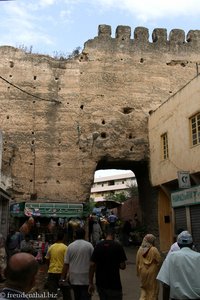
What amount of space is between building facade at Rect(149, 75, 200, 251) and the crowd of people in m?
5.21

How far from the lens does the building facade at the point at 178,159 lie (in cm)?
1095

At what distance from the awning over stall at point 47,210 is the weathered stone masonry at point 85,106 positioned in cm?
75

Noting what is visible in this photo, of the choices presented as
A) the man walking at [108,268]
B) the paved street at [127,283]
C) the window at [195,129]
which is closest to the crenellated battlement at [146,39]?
the window at [195,129]

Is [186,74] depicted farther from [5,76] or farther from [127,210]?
[127,210]

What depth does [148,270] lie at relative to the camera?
5379 mm

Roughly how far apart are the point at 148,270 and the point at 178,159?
7607 mm

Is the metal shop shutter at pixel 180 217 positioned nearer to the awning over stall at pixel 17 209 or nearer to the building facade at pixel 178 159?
the building facade at pixel 178 159

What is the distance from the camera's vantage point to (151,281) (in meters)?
5.36

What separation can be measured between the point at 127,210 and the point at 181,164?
1124 centimetres

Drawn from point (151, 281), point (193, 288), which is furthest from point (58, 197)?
point (193, 288)

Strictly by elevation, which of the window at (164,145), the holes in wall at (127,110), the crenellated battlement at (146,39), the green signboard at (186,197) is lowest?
the green signboard at (186,197)

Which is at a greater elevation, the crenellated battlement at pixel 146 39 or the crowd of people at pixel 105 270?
the crenellated battlement at pixel 146 39

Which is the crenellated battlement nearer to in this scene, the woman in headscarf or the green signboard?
the green signboard

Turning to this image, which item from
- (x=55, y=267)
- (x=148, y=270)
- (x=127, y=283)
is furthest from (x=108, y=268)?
(x=127, y=283)
